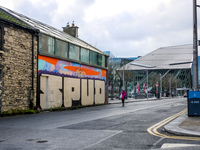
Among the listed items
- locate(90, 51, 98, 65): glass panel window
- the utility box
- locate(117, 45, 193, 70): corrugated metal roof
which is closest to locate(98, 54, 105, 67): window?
locate(90, 51, 98, 65): glass panel window

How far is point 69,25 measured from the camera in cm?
3753

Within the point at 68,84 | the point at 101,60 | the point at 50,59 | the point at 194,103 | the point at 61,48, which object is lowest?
the point at 194,103

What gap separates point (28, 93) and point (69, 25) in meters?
17.4

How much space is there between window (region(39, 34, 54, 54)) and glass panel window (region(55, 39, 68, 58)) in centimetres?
82

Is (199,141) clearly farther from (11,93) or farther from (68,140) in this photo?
(11,93)

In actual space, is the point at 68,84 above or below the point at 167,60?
below

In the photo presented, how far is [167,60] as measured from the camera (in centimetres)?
14000

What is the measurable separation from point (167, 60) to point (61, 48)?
118839mm

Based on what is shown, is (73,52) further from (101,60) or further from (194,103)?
(194,103)

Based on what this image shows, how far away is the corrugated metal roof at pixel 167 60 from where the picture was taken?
130750 millimetres

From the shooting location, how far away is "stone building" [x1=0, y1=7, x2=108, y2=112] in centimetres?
1978

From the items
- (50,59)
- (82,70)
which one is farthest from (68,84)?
(50,59)

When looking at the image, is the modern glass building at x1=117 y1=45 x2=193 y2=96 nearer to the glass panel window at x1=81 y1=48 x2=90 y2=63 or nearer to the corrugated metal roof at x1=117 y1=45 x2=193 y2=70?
the corrugated metal roof at x1=117 y1=45 x2=193 y2=70

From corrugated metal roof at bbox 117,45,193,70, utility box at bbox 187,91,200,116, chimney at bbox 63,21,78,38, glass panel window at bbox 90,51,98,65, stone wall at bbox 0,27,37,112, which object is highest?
corrugated metal roof at bbox 117,45,193,70
